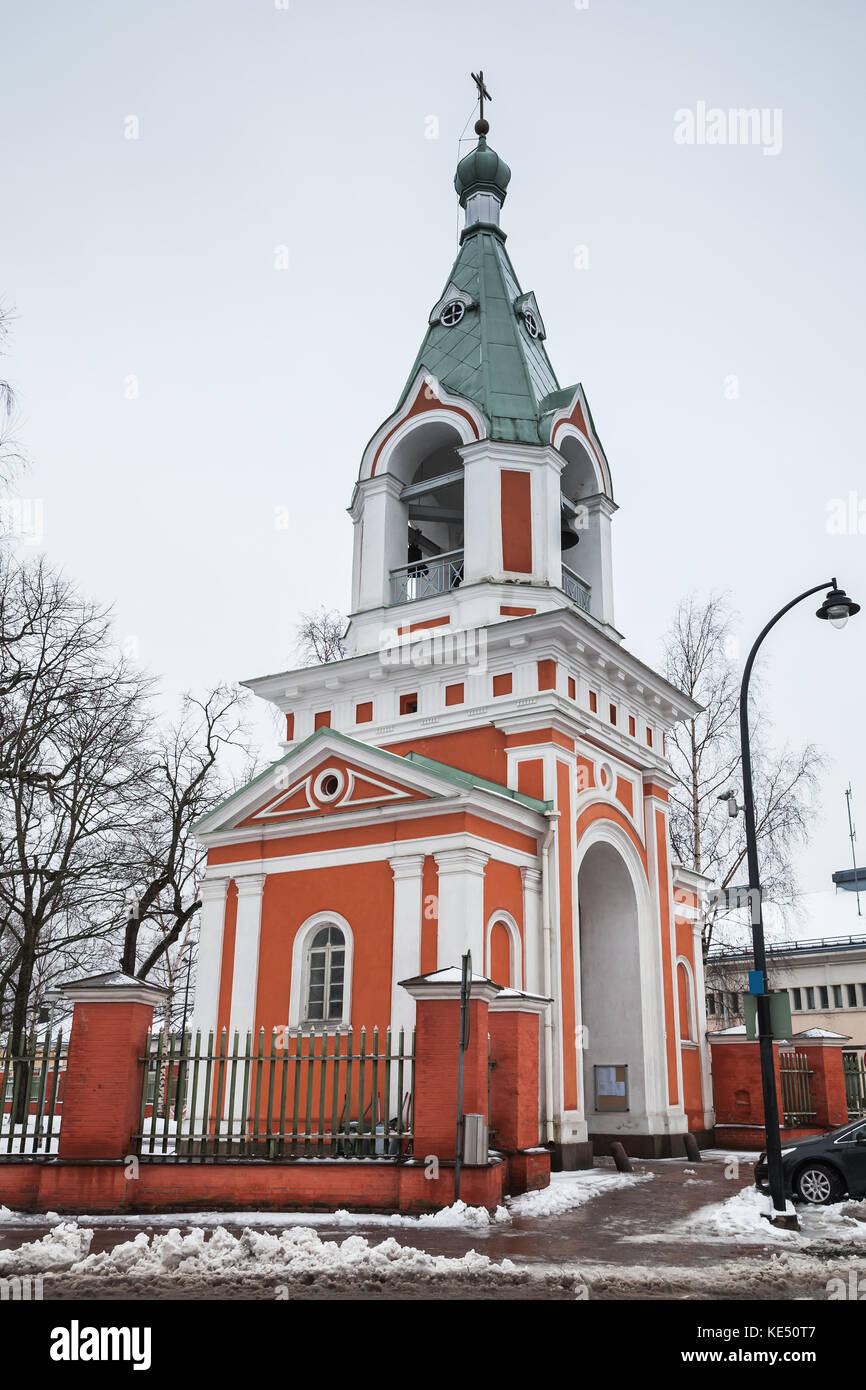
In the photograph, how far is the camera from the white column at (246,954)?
60.7 ft

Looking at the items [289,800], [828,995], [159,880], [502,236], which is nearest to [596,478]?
[502,236]

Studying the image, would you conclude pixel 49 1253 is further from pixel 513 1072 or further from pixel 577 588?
pixel 577 588

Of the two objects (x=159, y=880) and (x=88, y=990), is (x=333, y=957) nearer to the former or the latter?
(x=88, y=990)

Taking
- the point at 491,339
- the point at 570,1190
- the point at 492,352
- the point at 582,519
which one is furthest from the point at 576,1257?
the point at 491,339

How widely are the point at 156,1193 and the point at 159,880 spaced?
16.3 meters

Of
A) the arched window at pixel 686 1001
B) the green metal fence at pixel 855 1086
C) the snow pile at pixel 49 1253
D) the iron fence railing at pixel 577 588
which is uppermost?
the iron fence railing at pixel 577 588

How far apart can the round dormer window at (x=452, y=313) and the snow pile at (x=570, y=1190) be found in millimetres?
17586

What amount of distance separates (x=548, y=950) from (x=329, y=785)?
4.53m

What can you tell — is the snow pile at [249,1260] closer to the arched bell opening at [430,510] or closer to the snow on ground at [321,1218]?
the snow on ground at [321,1218]

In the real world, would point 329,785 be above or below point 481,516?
below

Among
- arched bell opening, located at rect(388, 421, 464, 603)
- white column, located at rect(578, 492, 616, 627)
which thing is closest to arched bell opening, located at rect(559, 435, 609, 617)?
white column, located at rect(578, 492, 616, 627)

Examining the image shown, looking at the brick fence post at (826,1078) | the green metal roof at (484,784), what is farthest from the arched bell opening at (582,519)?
the brick fence post at (826,1078)

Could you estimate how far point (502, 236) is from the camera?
2661 centimetres

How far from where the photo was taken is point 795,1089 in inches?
856
